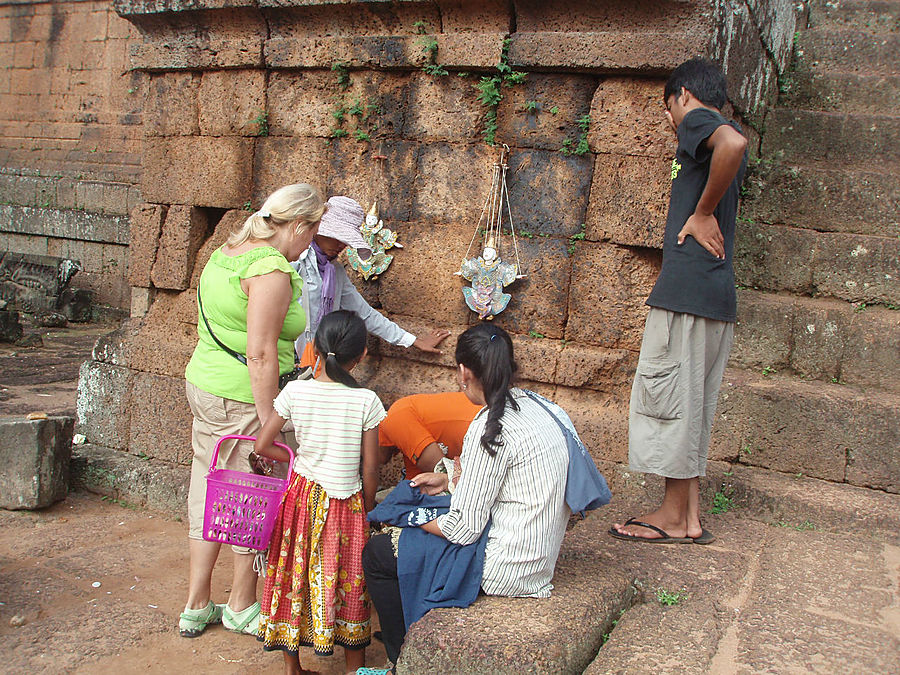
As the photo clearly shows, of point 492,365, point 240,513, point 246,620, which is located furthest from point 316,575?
point 492,365

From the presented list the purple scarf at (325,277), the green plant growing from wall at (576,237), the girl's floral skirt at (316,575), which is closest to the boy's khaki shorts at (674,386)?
the green plant growing from wall at (576,237)

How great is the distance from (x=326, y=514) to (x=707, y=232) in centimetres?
190

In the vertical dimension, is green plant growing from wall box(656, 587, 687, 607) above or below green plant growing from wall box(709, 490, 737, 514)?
below

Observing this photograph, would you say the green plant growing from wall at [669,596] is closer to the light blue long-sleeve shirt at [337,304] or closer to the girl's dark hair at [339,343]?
the girl's dark hair at [339,343]

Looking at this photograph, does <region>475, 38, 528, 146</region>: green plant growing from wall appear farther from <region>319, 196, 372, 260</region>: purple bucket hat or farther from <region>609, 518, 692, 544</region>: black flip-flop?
<region>609, 518, 692, 544</region>: black flip-flop

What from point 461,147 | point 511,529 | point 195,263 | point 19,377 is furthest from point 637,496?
point 19,377

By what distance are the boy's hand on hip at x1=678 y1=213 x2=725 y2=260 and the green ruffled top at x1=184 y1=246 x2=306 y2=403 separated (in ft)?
5.46

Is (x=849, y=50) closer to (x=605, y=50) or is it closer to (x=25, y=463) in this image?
(x=605, y=50)

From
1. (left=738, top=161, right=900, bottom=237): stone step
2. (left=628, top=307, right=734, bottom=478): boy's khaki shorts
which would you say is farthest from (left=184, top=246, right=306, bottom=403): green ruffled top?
(left=738, top=161, right=900, bottom=237): stone step

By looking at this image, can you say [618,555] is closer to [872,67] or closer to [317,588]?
[317,588]

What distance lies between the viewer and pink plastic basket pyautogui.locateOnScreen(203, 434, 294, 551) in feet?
10.7

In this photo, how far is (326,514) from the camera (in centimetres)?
327

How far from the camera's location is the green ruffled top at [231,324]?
11.3 feet

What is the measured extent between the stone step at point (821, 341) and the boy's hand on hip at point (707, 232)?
1.40 meters
